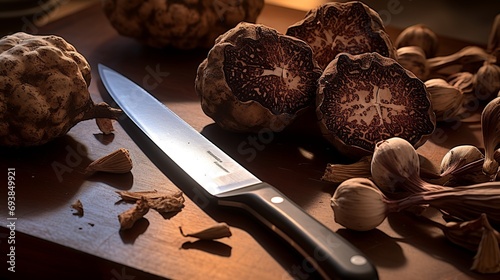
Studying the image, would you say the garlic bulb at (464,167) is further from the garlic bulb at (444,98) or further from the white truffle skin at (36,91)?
the white truffle skin at (36,91)

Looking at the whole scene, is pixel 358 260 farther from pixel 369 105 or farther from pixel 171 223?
pixel 369 105

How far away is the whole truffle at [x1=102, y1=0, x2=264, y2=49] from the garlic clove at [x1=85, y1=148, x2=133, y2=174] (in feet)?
1.81

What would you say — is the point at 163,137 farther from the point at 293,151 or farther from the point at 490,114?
the point at 490,114

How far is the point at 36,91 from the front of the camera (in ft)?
3.83

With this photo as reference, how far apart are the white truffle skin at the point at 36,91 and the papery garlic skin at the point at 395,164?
0.51 metres

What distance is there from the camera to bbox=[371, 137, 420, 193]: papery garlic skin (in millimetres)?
1084

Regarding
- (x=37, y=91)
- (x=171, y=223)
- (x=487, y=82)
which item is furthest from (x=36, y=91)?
(x=487, y=82)

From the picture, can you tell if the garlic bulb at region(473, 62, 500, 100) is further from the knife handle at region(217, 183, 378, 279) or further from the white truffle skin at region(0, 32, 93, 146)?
the white truffle skin at region(0, 32, 93, 146)

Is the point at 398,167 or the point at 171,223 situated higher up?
the point at 398,167

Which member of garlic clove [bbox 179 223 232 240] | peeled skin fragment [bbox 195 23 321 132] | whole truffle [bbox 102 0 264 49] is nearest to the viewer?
garlic clove [bbox 179 223 232 240]

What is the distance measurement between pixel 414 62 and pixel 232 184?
638 millimetres

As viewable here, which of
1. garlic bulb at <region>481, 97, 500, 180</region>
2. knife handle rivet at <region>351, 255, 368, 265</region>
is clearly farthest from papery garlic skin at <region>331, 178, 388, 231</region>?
garlic bulb at <region>481, 97, 500, 180</region>

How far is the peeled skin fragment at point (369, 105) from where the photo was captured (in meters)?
1.21

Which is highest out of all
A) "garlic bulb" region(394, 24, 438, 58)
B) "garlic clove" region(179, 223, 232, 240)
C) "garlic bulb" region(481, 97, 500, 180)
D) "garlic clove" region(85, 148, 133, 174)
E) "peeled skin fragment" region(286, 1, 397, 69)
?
"peeled skin fragment" region(286, 1, 397, 69)
